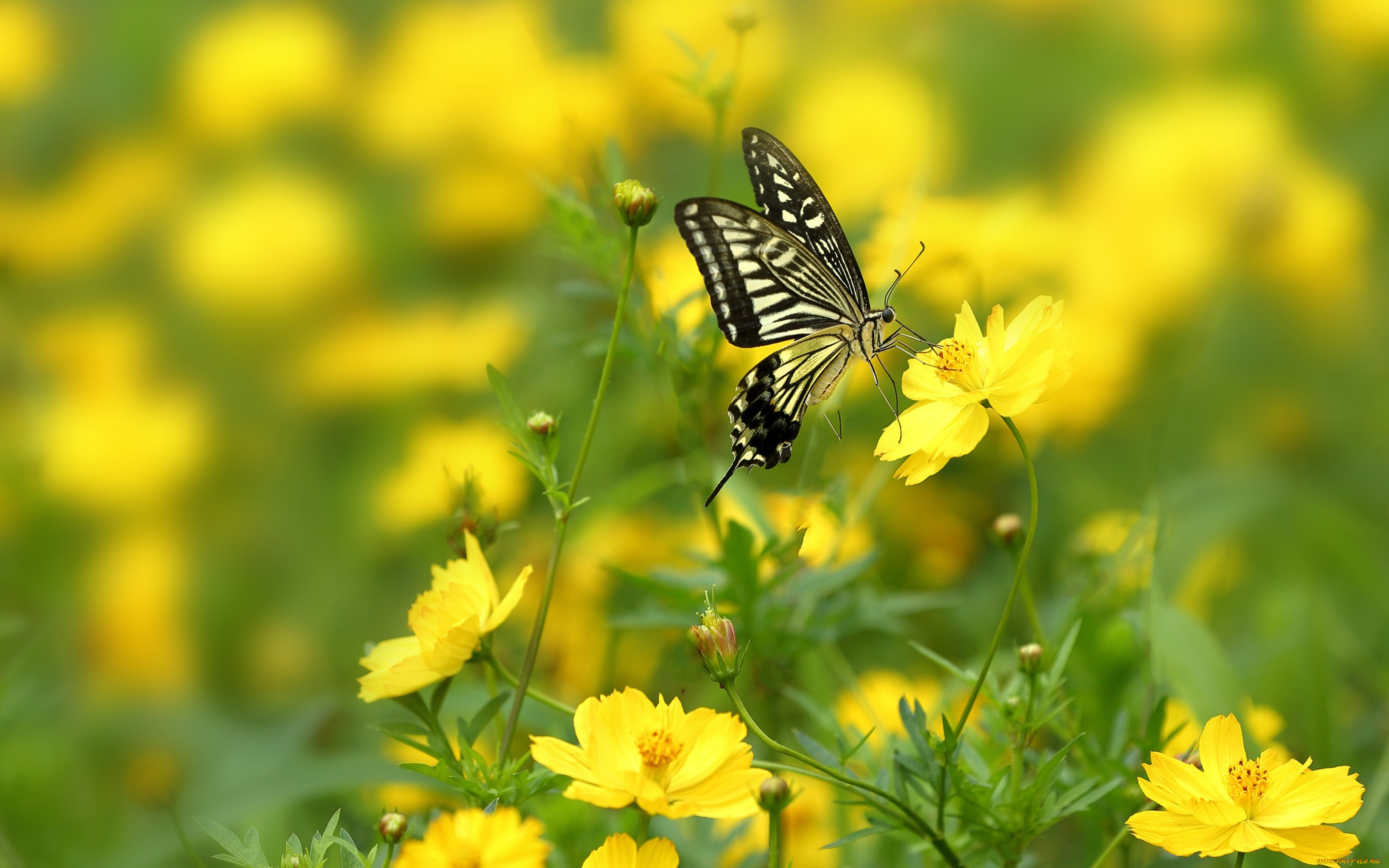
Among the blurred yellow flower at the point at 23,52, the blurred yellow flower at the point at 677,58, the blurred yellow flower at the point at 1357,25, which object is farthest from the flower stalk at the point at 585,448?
the blurred yellow flower at the point at 1357,25

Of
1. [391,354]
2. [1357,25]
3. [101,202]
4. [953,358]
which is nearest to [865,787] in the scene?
[953,358]

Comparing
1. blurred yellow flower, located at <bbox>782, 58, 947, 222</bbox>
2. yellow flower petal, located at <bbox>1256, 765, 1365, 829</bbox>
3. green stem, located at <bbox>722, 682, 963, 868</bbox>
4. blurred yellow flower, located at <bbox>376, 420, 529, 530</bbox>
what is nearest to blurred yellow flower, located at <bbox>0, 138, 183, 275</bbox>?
blurred yellow flower, located at <bbox>376, 420, 529, 530</bbox>

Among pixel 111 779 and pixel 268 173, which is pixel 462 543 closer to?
pixel 111 779

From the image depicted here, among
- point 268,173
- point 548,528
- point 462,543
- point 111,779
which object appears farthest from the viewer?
point 268,173

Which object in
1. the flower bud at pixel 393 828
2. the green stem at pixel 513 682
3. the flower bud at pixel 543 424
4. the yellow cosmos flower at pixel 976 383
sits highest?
the yellow cosmos flower at pixel 976 383

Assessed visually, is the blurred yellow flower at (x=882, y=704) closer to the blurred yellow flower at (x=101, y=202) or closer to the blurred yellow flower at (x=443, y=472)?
the blurred yellow flower at (x=443, y=472)

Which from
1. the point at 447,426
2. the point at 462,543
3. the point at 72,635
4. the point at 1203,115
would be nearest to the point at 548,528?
the point at 447,426

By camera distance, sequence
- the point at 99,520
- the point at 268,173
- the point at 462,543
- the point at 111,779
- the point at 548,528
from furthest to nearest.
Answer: the point at 268,173
the point at 99,520
the point at 111,779
the point at 548,528
the point at 462,543
